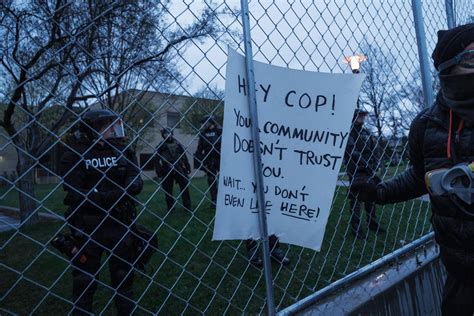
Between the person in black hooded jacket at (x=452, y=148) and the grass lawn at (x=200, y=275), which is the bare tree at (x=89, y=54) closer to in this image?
the grass lawn at (x=200, y=275)

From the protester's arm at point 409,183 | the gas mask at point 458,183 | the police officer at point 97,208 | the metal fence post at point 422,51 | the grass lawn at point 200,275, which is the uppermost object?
→ the metal fence post at point 422,51

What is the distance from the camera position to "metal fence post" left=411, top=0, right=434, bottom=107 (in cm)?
226

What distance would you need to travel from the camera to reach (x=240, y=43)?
1477 mm

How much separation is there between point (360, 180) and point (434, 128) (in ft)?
1.40

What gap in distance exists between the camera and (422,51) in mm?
2291

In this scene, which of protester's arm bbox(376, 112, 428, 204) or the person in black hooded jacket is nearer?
the person in black hooded jacket

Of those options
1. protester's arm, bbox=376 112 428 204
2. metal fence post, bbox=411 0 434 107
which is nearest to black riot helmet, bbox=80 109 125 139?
protester's arm, bbox=376 112 428 204

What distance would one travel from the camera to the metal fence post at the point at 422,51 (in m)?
2.26

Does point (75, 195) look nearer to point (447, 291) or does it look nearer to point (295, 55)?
point (295, 55)

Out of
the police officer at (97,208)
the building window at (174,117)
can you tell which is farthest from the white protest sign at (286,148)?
the police officer at (97,208)

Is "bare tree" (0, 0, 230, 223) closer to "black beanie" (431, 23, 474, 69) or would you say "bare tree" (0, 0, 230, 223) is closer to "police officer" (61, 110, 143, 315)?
"police officer" (61, 110, 143, 315)

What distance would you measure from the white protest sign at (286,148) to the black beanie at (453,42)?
1.15ft

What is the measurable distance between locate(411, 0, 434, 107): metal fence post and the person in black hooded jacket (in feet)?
2.27

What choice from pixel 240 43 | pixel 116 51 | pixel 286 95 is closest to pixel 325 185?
pixel 286 95
